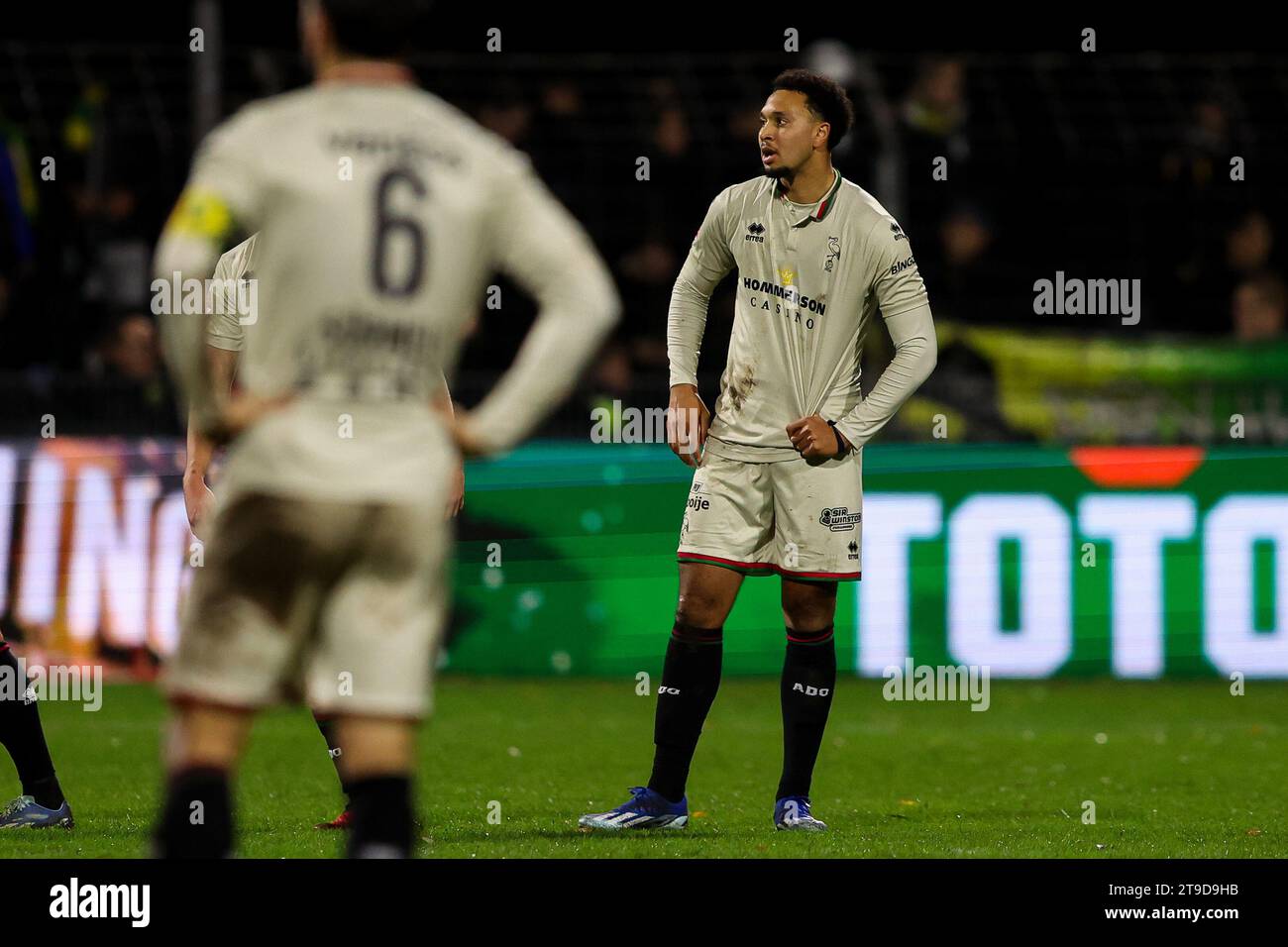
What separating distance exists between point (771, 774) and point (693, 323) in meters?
2.07

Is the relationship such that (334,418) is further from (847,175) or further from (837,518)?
(847,175)

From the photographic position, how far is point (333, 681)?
11.5 feet

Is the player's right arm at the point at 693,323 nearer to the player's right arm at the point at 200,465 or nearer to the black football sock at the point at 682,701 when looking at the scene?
the black football sock at the point at 682,701

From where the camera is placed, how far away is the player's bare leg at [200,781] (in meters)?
3.35

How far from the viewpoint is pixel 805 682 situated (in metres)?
6.42

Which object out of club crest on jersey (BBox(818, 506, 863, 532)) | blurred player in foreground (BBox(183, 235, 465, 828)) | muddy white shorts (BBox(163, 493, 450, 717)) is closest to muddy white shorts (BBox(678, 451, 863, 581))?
club crest on jersey (BBox(818, 506, 863, 532))

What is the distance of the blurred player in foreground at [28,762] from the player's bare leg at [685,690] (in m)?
1.60

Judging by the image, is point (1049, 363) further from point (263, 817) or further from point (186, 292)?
point (186, 292)

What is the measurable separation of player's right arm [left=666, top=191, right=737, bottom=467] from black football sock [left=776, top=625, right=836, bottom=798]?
0.67 metres

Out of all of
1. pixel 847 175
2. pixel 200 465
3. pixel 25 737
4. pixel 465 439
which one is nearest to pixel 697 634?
pixel 200 465

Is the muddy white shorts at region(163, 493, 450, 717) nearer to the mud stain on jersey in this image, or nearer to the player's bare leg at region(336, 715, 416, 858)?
the player's bare leg at region(336, 715, 416, 858)

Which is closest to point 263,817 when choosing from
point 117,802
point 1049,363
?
point 117,802

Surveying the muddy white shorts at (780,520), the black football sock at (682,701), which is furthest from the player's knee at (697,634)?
the muddy white shorts at (780,520)

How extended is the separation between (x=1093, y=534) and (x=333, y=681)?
7665 millimetres
